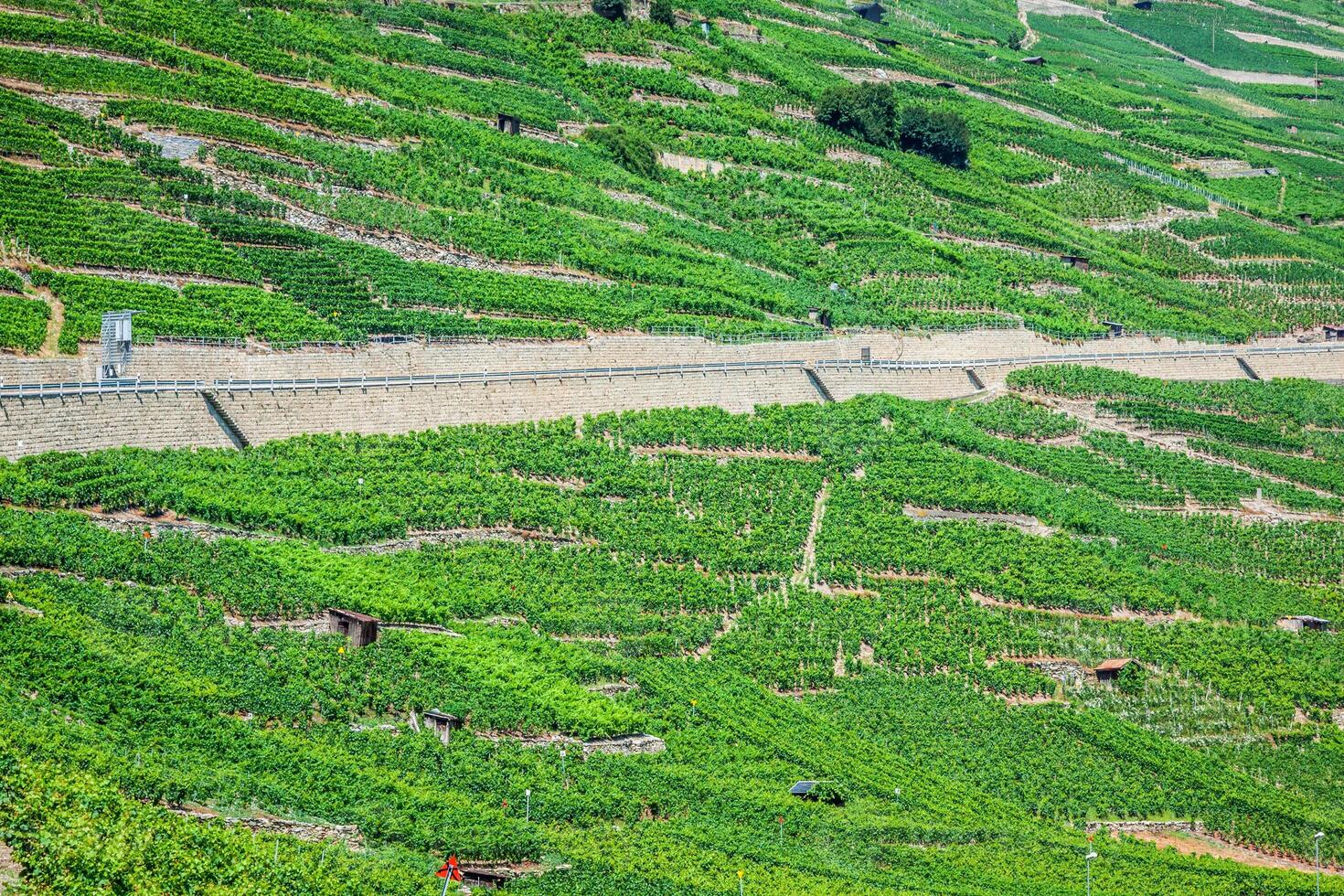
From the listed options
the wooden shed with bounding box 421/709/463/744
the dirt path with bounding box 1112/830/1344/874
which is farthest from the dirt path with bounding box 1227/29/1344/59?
the wooden shed with bounding box 421/709/463/744

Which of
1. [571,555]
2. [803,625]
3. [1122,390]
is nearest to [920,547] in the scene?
[803,625]

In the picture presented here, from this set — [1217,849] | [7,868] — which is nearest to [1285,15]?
[1217,849]

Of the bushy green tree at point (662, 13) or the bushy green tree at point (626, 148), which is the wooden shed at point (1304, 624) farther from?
the bushy green tree at point (662, 13)

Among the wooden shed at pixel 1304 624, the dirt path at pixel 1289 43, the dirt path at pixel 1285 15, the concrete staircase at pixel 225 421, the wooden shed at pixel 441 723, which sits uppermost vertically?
the dirt path at pixel 1285 15

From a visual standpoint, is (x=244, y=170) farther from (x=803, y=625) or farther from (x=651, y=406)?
(x=803, y=625)

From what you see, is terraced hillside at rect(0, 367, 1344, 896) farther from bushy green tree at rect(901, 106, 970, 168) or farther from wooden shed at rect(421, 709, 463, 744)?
bushy green tree at rect(901, 106, 970, 168)

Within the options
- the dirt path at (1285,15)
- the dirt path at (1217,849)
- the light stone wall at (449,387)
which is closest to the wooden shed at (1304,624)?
the dirt path at (1217,849)

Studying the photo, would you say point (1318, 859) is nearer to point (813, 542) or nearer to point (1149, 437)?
point (813, 542)
